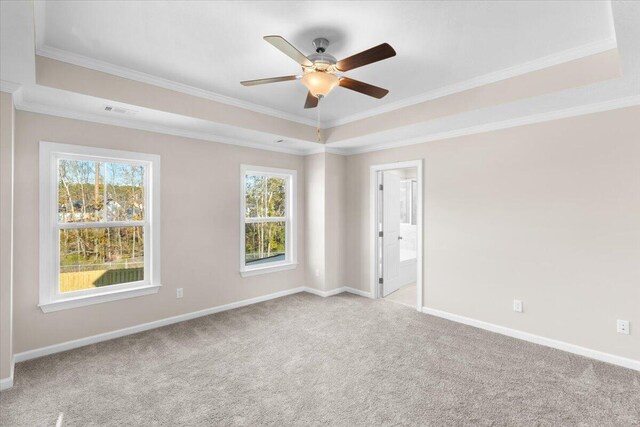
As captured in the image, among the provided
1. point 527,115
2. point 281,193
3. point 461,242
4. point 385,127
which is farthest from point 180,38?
point 461,242

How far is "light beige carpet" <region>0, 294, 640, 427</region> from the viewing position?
7.27 feet

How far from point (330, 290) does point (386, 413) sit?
298 centimetres

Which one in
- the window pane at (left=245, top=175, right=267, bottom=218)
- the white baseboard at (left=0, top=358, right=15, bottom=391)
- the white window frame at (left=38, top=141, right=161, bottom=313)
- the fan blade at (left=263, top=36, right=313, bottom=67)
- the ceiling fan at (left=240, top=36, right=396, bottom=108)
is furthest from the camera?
the window pane at (left=245, top=175, right=267, bottom=218)

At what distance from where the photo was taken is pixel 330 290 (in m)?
5.21

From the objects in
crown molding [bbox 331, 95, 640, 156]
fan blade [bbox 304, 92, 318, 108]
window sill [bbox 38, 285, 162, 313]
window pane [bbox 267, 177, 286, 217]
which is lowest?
window sill [bbox 38, 285, 162, 313]

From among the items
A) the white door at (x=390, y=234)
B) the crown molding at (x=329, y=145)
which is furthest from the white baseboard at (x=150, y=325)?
the crown molding at (x=329, y=145)

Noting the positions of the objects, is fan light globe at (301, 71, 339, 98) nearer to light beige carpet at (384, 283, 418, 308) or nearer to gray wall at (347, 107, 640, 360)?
gray wall at (347, 107, 640, 360)

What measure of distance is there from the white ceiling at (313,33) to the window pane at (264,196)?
1924 millimetres

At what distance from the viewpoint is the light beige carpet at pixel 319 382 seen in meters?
2.21

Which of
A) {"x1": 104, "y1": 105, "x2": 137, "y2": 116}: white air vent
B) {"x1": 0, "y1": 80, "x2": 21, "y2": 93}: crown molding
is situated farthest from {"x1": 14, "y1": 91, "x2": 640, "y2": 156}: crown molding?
{"x1": 104, "y1": 105, "x2": 137, "y2": 116}: white air vent

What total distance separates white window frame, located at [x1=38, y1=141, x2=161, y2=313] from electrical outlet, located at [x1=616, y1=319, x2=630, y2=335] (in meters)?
4.73

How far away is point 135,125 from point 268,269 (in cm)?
260

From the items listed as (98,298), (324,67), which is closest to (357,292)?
(98,298)

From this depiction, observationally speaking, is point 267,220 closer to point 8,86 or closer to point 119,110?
point 119,110
